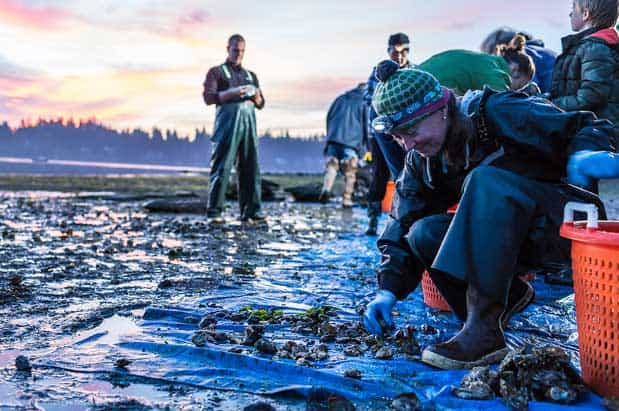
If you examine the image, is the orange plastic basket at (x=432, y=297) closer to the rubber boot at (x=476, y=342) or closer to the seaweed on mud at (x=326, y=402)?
the rubber boot at (x=476, y=342)

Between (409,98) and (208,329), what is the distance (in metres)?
1.58

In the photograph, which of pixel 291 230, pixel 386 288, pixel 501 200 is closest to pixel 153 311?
pixel 386 288

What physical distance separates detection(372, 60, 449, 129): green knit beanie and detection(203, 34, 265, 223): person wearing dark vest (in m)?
6.73

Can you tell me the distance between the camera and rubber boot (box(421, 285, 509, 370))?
286 centimetres

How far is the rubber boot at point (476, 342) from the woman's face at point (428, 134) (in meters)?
0.63

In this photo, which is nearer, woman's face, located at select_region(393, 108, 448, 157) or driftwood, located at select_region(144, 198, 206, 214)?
woman's face, located at select_region(393, 108, 448, 157)

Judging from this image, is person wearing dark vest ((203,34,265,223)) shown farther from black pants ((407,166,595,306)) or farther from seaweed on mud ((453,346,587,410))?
seaweed on mud ((453,346,587,410))

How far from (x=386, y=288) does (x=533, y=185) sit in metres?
0.85

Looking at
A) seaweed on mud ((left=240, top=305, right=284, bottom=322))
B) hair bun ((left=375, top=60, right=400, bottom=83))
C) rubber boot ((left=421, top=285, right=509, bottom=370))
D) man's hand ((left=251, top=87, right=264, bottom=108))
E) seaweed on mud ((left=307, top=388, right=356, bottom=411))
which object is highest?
man's hand ((left=251, top=87, right=264, bottom=108))

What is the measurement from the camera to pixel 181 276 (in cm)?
Result: 537

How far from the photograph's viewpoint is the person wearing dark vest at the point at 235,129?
9.54 meters

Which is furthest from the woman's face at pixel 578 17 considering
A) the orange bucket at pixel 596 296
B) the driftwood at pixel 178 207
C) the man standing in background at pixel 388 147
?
the driftwood at pixel 178 207

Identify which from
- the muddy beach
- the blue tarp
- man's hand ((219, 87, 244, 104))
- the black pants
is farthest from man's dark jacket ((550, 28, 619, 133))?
man's hand ((219, 87, 244, 104))

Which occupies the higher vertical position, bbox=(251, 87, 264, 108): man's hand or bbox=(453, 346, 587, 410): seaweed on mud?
bbox=(251, 87, 264, 108): man's hand
